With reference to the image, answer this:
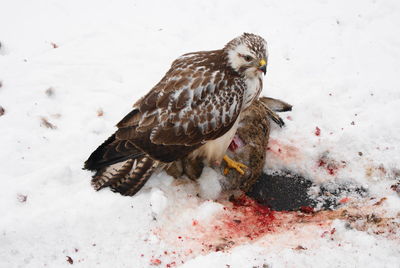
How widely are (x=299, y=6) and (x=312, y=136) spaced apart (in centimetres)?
266

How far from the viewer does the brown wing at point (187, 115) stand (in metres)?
4.21

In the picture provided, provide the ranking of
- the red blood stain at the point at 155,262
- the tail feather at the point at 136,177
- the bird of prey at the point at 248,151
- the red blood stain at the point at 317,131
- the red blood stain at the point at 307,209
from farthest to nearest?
1. the red blood stain at the point at 317,131
2. the bird of prey at the point at 248,151
3. the red blood stain at the point at 307,209
4. the tail feather at the point at 136,177
5. the red blood stain at the point at 155,262

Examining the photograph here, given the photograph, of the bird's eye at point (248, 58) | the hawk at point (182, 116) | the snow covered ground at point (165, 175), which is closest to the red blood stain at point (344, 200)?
the snow covered ground at point (165, 175)

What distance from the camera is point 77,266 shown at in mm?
3852

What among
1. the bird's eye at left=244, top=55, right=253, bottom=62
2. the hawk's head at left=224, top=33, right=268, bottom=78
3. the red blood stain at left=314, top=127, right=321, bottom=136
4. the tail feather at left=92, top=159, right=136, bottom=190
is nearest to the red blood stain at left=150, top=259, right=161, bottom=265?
the tail feather at left=92, top=159, right=136, bottom=190

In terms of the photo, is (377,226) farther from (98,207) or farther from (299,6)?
(299,6)

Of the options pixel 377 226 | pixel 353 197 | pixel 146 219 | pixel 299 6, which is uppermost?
pixel 299 6

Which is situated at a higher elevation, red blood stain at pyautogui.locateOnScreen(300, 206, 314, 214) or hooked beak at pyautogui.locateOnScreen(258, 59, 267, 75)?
hooked beak at pyautogui.locateOnScreen(258, 59, 267, 75)

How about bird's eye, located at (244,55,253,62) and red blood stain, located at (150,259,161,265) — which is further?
bird's eye, located at (244,55,253,62)

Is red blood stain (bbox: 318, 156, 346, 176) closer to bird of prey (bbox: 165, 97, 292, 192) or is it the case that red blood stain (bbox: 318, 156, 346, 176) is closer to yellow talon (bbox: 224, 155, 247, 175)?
bird of prey (bbox: 165, 97, 292, 192)

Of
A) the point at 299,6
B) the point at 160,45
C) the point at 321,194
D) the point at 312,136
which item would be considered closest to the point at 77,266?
the point at 321,194

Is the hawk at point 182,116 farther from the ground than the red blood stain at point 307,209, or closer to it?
farther from the ground

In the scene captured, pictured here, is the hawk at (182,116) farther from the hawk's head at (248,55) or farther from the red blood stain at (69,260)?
the red blood stain at (69,260)

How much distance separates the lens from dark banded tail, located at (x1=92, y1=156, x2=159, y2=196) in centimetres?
432
